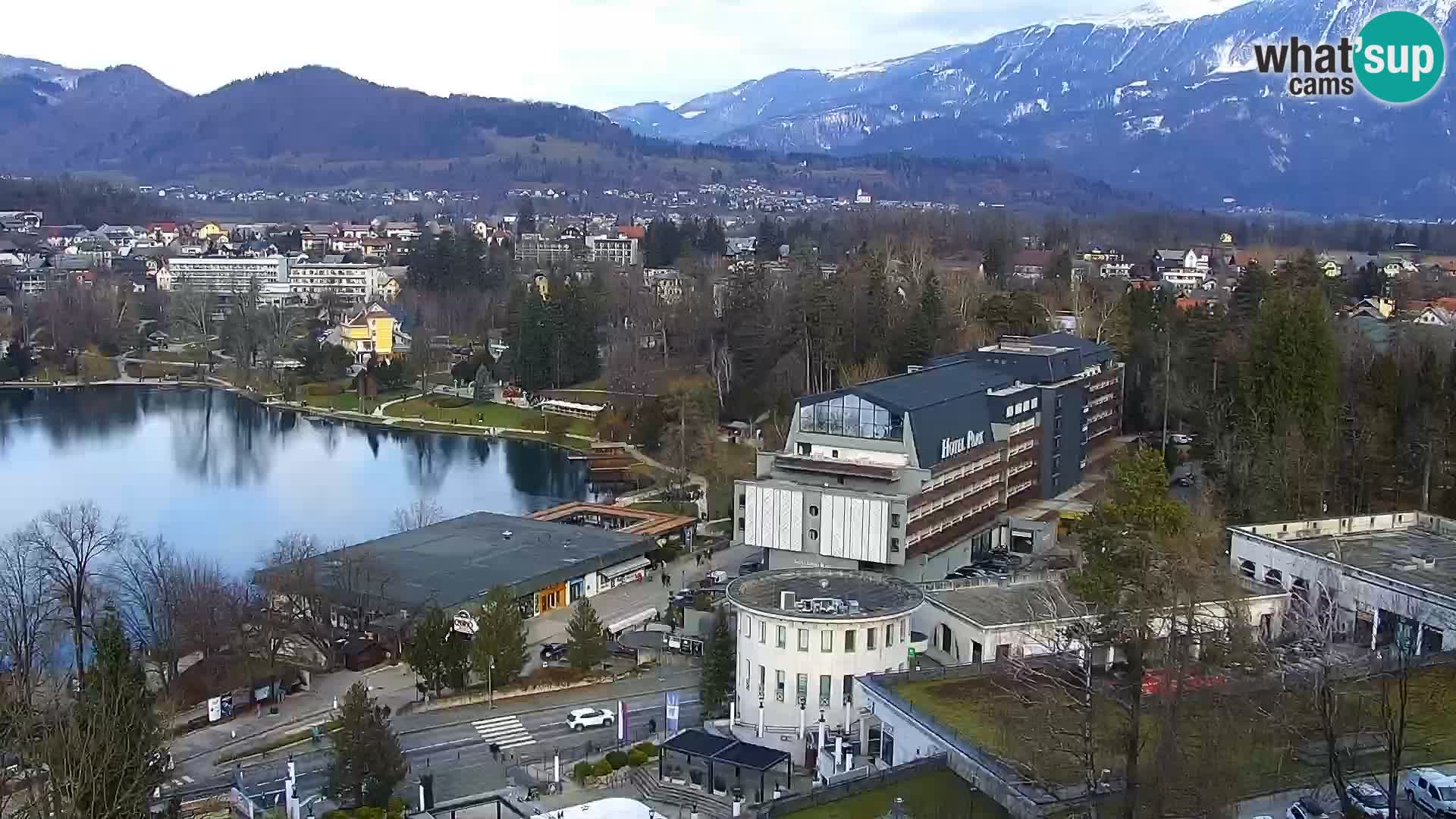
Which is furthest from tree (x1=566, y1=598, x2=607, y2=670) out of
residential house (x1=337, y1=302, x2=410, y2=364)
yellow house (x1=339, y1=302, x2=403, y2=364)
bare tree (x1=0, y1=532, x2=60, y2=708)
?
yellow house (x1=339, y1=302, x2=403, y2=364)

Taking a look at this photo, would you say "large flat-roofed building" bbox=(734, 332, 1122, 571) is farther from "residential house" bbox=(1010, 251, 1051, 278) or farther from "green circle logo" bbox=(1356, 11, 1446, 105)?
"residential house" bbox=(1010, 251, 1051, 278)

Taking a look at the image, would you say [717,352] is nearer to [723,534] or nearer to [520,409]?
[520,409]

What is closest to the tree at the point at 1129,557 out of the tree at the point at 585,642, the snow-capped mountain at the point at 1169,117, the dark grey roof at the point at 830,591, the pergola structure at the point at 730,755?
the pergola structure at the point at 730,755

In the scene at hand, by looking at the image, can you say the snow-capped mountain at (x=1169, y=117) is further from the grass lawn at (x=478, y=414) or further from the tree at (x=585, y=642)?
the tree at (x=585, y=642)

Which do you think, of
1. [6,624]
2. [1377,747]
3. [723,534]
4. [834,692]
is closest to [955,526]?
[723,534]

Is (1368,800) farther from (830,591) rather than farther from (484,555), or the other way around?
(484,555)

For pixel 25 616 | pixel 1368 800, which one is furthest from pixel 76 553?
pixel 1368 800
